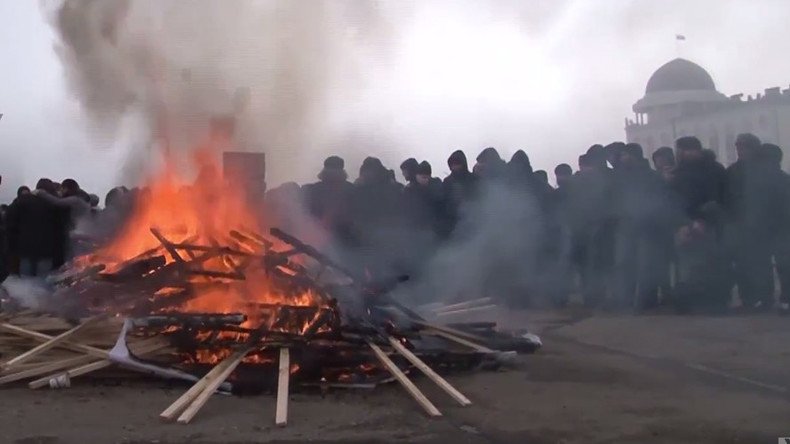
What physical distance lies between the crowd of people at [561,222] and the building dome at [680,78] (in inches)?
1591

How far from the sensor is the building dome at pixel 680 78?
157 feet

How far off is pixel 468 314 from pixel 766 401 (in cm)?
377

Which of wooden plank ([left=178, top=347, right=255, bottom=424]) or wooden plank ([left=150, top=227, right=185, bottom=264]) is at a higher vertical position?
wooden plank ([left=150, top=227, right=185, bottom=264])

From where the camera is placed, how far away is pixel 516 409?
4.94 meters

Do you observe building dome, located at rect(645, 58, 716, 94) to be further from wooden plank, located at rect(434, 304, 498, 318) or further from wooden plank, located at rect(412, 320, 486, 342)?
wooden plank, located at rect(412, 320, 486, 342)

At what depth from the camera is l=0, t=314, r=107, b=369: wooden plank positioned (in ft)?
18.8

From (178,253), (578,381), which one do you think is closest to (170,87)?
(178,253)

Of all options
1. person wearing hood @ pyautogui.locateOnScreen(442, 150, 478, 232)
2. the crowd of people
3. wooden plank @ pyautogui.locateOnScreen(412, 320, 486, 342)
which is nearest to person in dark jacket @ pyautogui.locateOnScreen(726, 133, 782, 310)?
the crowd of people

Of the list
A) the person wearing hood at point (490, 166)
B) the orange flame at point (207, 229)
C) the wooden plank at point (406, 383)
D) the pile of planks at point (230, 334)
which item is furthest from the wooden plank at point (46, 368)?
the person wearing hood at point (490, 166)

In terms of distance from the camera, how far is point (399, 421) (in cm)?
464

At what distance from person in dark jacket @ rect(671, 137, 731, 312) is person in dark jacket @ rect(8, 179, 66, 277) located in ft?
23.4

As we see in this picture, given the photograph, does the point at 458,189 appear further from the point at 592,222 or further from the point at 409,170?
the point at 592,222

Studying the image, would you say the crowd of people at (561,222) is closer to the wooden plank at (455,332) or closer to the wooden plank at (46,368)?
the wooden plank at (455,332)

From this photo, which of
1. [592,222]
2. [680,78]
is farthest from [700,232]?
[680,78]
